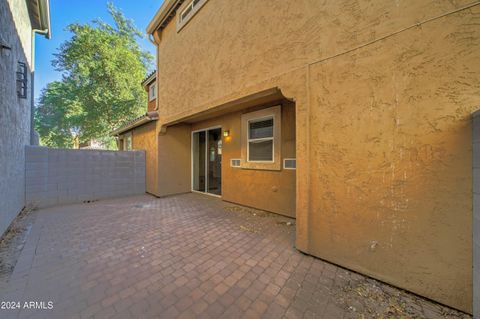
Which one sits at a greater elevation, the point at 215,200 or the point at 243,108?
the point at 243,108

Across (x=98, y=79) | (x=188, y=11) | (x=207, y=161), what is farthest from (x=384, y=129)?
(x=98, y=79)

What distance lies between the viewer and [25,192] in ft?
15.9

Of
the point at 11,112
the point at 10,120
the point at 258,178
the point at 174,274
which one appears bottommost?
the point at 174,274

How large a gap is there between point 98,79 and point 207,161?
14.5 metres

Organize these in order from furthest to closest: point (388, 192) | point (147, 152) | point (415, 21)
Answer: point (147, 152) → point (388, 192) → point (415, 21)

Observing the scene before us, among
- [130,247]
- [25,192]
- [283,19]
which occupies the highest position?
[283,19]

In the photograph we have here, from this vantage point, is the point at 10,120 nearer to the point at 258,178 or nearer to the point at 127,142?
the point at 258,178

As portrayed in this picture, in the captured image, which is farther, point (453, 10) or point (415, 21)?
point (415, 21)

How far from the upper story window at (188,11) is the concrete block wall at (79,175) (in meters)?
5.01

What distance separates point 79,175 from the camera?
5820 mm

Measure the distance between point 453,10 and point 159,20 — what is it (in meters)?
7.92

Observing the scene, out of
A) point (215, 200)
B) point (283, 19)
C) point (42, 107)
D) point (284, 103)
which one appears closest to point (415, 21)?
point (283, 19)

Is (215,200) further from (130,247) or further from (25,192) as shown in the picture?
(25,192)

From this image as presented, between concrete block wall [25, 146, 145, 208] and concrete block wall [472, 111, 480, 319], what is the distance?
331 inches
